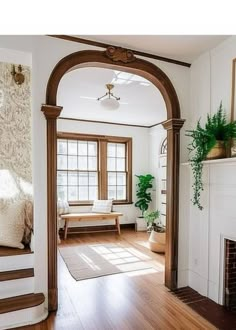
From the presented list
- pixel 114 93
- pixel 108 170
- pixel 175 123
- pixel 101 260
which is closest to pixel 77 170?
pixel 108 170

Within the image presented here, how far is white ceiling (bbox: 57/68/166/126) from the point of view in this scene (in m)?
3.37

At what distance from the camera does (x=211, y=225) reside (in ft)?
8.86

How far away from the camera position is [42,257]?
7.66ft

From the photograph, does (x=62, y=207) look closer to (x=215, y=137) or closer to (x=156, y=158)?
(x=156, y=158)

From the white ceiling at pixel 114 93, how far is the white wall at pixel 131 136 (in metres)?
0.22

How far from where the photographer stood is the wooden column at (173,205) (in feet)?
9.59

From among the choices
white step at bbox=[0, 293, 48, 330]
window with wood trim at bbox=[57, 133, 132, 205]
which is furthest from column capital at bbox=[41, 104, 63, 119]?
window with wood trim at bbox=[57, 133, 132, 205]

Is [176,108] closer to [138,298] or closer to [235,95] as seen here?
[235,95]

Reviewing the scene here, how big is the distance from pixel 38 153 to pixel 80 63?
1052mm

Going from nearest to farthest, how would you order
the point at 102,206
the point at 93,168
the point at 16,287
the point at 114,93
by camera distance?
the point at 16,287
the point at 114,93
the point at 102,206
the point at 93,168

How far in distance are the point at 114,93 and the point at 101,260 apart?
2.76 m

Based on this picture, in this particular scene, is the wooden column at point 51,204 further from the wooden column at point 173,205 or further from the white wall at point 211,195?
the white wall at point 211,195

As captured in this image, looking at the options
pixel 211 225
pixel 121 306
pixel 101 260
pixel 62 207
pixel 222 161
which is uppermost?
pixel 222 161
